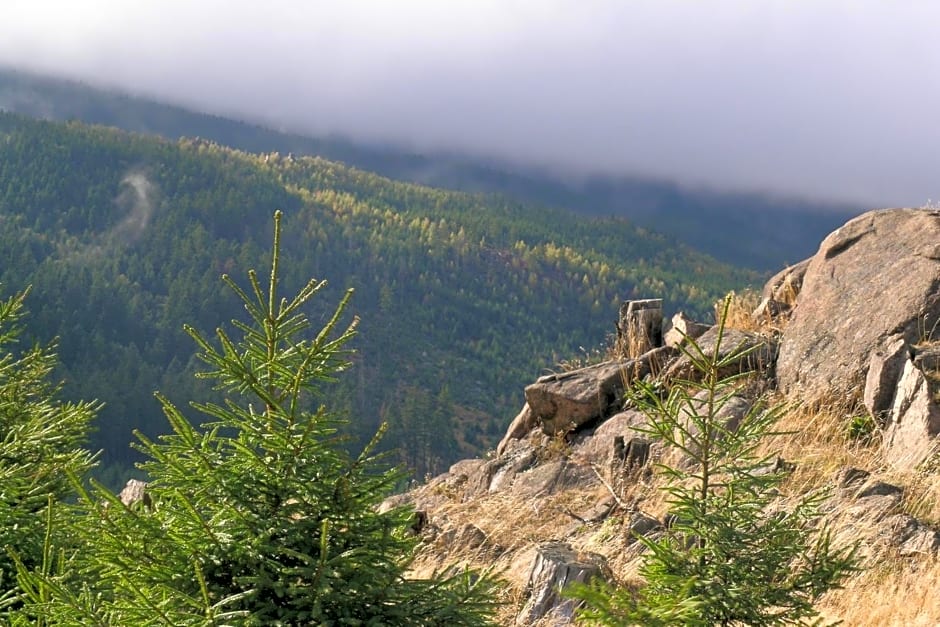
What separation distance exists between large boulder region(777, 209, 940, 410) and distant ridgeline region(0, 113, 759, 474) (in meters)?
125

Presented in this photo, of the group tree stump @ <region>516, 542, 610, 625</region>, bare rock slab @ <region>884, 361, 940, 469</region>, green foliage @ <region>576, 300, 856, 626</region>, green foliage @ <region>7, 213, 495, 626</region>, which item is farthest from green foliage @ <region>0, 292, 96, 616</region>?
bare rock slab @ <region>884, 361, 940, 469</region>

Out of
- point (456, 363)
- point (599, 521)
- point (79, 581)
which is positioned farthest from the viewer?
point (456, 363)

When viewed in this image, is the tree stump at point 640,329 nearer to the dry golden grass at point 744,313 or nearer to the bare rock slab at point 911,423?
the dry golden grass at point 744,313

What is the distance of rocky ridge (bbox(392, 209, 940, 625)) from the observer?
7.02 metres

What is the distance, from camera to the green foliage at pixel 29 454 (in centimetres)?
516

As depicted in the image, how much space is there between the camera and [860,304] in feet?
33.6

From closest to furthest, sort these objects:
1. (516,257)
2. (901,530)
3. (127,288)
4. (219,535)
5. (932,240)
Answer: (219,535) → (901,530) → (932,240) → (127,288) → (516,257)

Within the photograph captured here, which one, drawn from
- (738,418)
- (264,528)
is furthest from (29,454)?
(738,418)

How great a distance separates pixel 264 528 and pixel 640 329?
9.09 m

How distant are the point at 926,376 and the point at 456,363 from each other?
155 m

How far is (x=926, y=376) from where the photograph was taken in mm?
8586

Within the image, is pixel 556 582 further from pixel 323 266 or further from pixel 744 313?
pixel 323 266

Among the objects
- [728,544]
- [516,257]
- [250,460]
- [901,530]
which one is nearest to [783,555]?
[728,544]

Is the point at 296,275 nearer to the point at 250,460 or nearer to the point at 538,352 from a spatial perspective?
the point at 538,352
